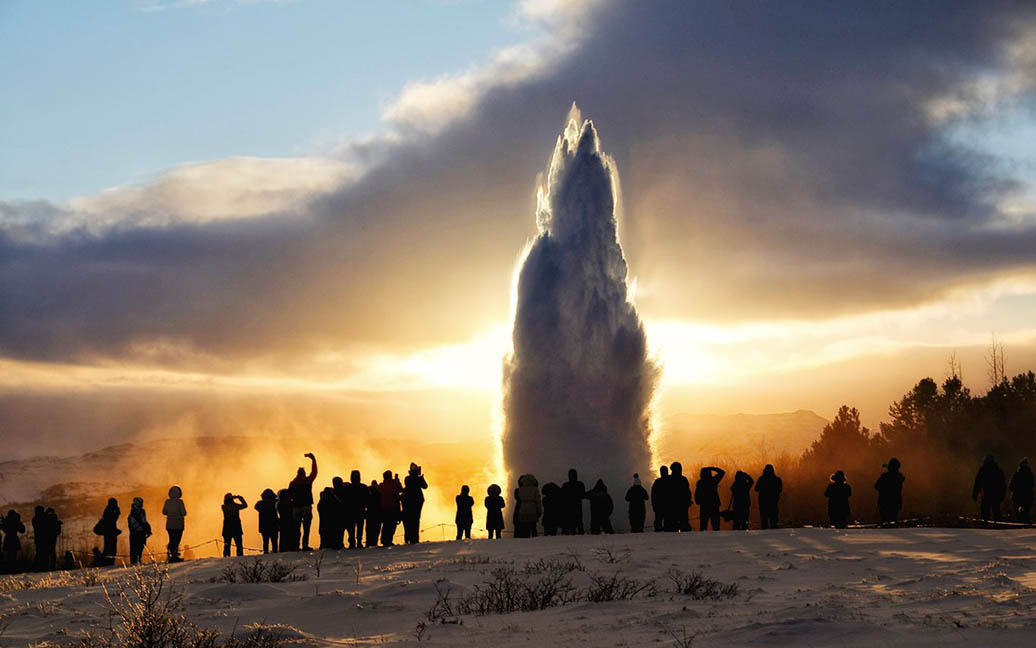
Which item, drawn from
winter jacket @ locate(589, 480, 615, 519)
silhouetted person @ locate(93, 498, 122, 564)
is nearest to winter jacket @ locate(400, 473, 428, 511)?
winter jacket @ locate(589, 480, 615, 519)

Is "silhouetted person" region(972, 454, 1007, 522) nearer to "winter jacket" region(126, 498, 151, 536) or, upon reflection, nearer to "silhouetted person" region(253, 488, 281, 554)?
"silhouetted person" region(253, 488, 281, 554)

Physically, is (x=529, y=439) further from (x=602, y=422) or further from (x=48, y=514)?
(x=48, y=514)

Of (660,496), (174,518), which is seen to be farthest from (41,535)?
(660,496)

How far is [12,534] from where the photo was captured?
2756cm

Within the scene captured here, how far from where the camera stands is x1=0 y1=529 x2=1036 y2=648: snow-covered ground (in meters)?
10.4

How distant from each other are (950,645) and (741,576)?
21.3 ft

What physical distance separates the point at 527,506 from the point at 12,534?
1363cm

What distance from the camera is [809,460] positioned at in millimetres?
66625

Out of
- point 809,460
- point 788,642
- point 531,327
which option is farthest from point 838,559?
point 809,460

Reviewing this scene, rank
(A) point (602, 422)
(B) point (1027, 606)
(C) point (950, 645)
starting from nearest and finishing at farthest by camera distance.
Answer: (C) point (950, 645) → (B) point (1027, 606) → (A) point (602, 422)

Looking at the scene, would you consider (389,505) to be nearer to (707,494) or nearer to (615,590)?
(707,494)

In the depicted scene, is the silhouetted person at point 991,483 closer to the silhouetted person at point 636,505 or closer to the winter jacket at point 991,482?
the winter jacket at point 991,482

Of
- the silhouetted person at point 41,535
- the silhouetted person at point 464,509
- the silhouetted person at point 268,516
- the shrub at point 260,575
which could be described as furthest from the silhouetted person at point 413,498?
the silhouetted person at point 41,535

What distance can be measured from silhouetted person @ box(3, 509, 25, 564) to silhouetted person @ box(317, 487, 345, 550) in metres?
8.98
